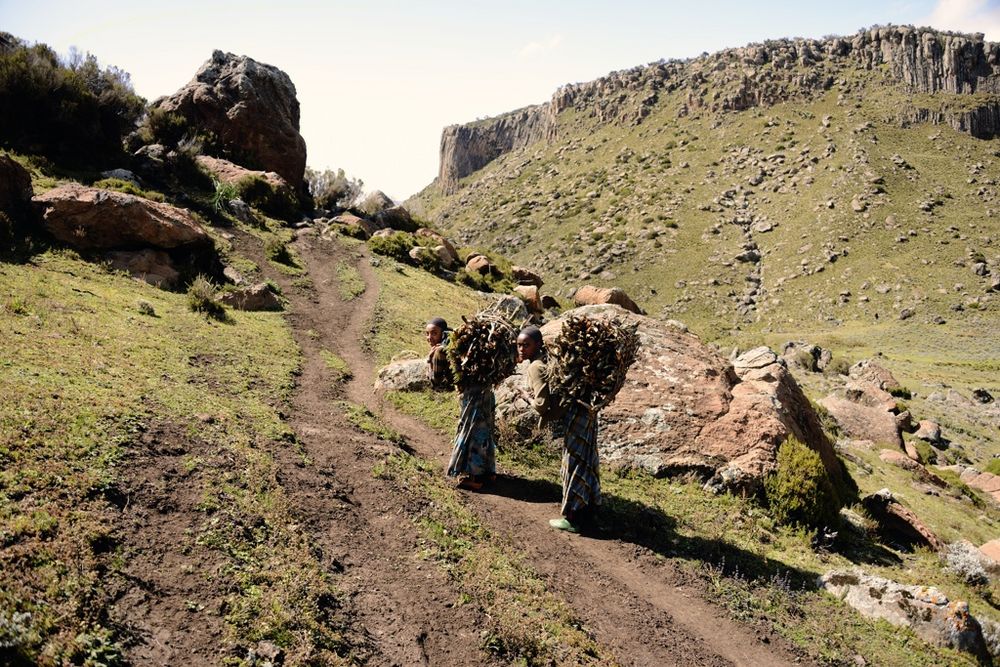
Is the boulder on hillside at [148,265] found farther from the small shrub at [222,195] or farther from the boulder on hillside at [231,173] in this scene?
the boulder on hillside at [231,173]

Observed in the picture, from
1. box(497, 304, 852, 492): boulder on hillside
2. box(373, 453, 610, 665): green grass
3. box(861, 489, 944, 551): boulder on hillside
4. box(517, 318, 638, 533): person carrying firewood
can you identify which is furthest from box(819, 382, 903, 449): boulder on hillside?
box(373, 453, 610, 665): green grass

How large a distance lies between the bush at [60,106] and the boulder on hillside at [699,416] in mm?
24575

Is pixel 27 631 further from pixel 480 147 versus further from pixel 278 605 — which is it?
pixel 480 147

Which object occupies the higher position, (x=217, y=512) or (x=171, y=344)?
(x=171, y=344)

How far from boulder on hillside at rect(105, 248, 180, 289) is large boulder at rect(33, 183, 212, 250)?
382 millimetres

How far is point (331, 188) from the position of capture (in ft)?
128

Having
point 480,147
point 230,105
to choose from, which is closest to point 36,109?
point 230,105

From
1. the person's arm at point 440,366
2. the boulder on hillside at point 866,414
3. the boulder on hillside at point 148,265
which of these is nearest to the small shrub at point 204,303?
the boulder on hillside at point 148,265

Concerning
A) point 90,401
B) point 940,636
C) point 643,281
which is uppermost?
point 643,281

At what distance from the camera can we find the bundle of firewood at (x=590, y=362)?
25.9 feet

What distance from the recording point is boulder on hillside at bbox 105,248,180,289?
58.5ft

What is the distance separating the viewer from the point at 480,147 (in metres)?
147

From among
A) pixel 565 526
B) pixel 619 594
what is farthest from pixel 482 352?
pixel 619 594

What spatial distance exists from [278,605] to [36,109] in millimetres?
28191
